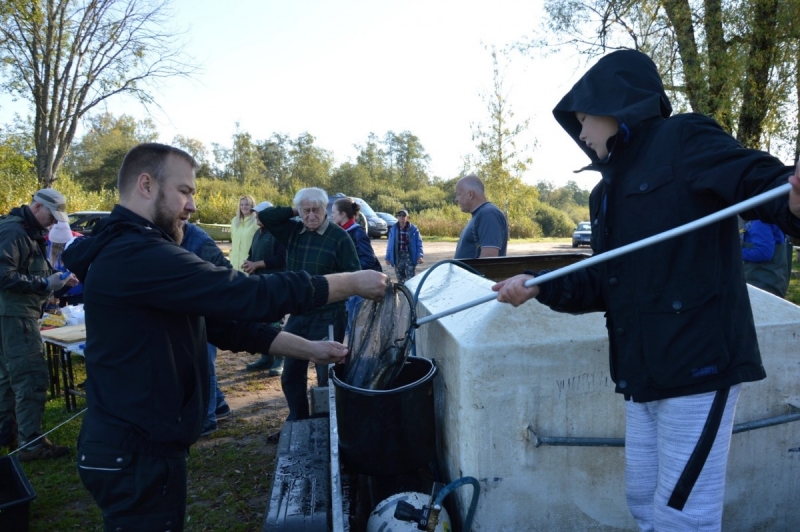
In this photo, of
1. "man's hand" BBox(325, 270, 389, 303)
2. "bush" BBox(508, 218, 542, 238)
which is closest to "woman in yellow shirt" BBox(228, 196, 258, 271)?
"man's hand" BBox(325, 270, 389, 303)

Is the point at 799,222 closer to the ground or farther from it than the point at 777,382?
farther from it

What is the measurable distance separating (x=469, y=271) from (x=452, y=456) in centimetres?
120

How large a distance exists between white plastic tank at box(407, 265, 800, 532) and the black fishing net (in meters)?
0.28

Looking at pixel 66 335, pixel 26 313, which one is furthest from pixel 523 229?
pixel 26 313

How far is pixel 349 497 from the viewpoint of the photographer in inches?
125

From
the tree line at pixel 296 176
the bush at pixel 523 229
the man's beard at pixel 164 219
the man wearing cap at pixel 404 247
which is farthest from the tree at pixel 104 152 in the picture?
the man's beard at pixel 164 219

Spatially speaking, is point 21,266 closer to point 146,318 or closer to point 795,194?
point 146,318

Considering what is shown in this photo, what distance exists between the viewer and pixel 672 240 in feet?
6.19

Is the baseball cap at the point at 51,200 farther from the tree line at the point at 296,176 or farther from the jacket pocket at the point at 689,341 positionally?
the tree line at the point at 296,176

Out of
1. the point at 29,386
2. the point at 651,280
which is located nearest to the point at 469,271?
the point at 651,280

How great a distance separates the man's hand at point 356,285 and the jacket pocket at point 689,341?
48.4 inches

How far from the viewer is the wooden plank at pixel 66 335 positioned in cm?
549

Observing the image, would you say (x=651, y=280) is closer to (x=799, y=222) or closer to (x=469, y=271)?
(x=799, y=222)

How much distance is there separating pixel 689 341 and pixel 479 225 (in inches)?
152
